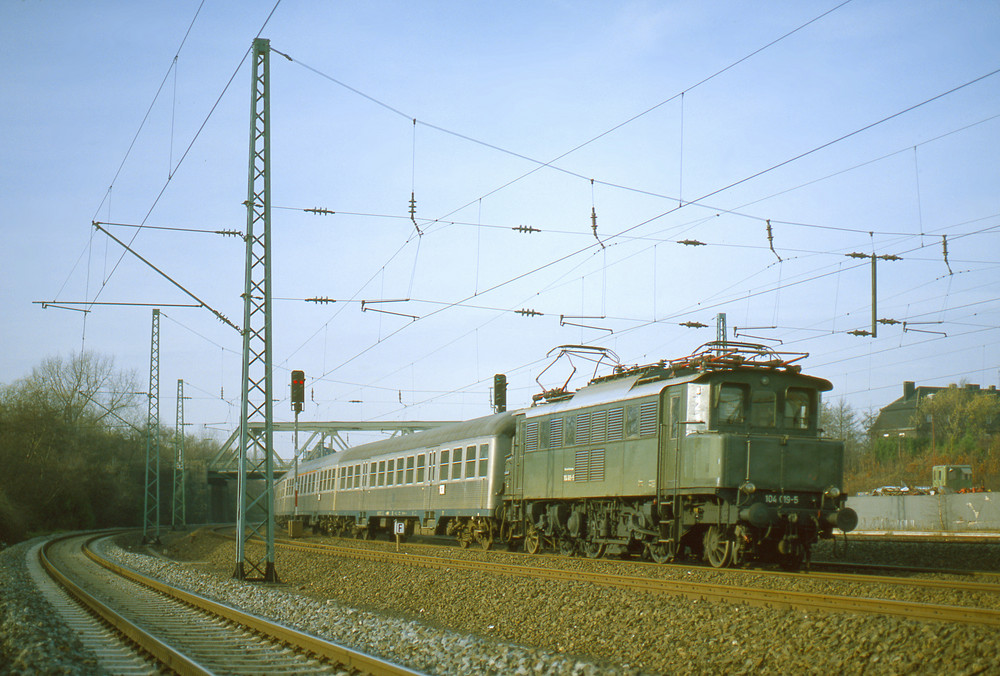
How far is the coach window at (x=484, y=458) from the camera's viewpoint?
2461 centimetres

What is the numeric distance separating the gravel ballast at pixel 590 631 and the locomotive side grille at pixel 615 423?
258cm

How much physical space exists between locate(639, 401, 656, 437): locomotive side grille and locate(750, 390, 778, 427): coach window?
Answer: 1820 mm

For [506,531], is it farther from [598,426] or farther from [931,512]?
[931,512]

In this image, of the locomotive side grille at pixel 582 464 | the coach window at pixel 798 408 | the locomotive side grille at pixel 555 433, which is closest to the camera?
the coach window at pixel 798 408

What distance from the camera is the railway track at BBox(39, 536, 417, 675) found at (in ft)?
29.6

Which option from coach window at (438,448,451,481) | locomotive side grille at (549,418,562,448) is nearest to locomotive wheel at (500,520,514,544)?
coach window at (438,448,451,481)

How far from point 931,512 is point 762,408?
68.4 ft

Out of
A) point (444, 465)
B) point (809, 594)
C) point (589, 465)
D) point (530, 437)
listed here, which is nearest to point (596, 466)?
point (589, 465)

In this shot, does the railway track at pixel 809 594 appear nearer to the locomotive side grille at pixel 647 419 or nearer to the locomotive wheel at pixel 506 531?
the locomotive side grille at pixel 647 419

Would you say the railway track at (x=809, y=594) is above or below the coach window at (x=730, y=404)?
below

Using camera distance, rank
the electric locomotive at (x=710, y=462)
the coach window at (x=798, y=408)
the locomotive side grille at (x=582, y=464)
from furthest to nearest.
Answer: the locomotive side grille at (x=582, y=464) → the coach window at (x=798, y=408) → the electric locomotive at (x=710, y=462)

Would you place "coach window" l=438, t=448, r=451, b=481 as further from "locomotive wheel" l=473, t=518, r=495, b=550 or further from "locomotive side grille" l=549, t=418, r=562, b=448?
"locomotive side grille" l=549, t=418, r=562, b=448

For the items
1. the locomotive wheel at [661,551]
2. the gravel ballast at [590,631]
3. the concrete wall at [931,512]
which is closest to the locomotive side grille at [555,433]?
the locomotive wheel at [661,551]

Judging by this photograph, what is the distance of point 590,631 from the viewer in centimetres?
1079
